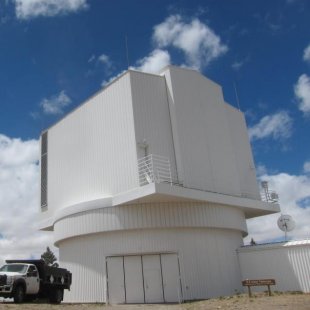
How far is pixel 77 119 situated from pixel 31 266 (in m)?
12.5

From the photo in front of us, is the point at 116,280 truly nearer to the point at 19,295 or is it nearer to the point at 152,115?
the point at 19,295

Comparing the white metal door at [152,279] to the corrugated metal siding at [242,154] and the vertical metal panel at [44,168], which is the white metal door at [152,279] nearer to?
the corrugated metal siding at [242,154]

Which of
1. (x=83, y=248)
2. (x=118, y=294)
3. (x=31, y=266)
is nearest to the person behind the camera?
(x=31, y=266)

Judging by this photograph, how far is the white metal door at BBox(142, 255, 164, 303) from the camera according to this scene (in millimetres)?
24922

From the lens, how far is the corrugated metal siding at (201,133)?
92.5 feet

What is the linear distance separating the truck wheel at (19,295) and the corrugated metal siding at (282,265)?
14988 mm

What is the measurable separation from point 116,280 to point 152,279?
2.25 meters

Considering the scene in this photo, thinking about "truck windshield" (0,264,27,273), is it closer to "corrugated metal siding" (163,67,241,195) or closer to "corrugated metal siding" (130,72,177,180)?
"corrugated metal siding" (130,72,177,180)

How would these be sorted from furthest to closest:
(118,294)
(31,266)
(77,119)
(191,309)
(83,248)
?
(77,119) → (83,248) → (118,294) → (31,266) → (191,309)

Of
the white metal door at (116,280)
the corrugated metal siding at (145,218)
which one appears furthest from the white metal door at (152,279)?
the corrugated metal siding at (145,218)

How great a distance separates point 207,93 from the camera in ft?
105

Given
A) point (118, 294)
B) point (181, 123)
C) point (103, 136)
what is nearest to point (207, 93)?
point (181, 123)

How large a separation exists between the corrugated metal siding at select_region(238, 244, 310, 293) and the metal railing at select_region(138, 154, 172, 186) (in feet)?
27.1

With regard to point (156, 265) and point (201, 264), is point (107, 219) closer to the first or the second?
point (156, 265)
